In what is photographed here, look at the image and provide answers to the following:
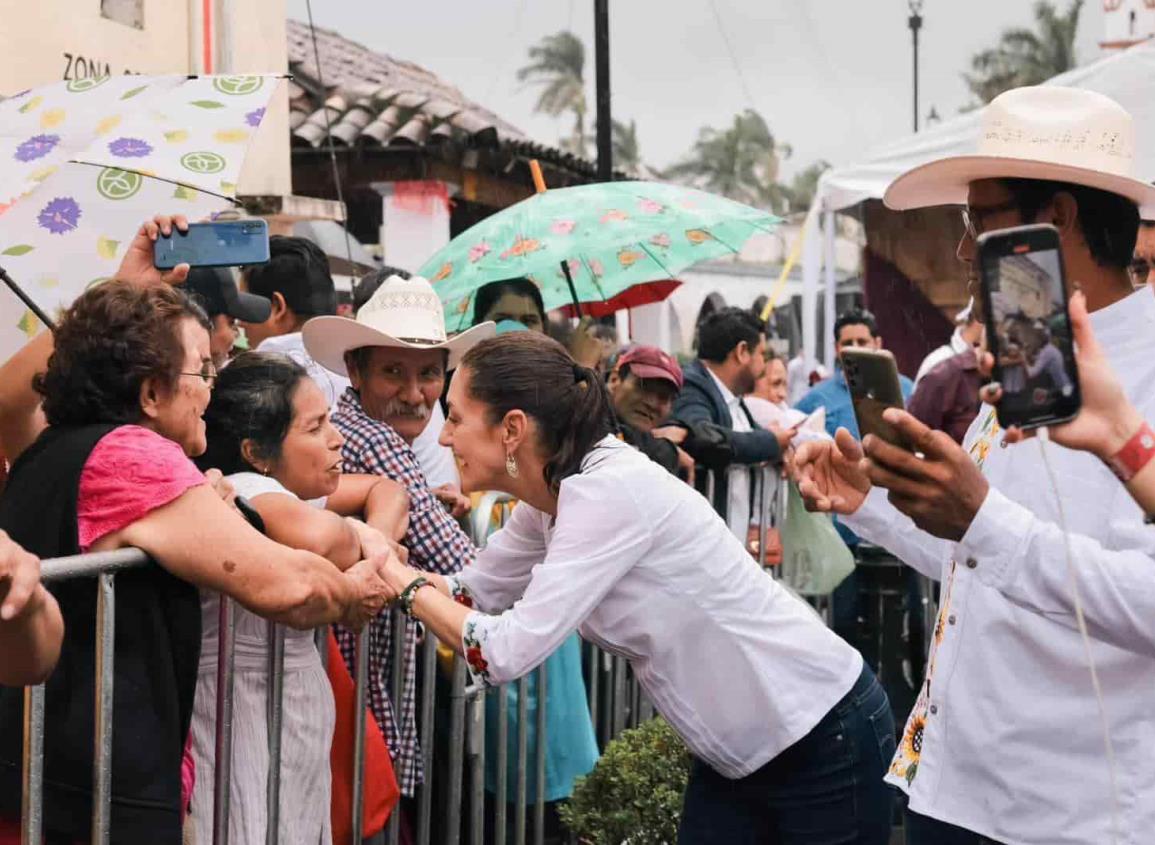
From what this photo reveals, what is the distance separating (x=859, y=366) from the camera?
2559mm

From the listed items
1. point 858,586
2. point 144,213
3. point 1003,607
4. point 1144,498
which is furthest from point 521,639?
point 858,586

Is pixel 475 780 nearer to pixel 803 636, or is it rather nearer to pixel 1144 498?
pixel 803 636

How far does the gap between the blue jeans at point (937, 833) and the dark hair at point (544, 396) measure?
1.11 meters

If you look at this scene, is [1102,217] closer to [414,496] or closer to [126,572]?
[126,572]

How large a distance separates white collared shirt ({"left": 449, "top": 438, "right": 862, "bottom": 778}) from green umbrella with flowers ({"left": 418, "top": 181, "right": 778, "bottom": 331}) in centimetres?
274

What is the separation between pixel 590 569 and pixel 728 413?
3823 millimetres

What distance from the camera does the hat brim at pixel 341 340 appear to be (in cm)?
477

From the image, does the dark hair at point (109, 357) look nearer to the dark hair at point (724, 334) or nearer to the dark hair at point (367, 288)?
the dark hair at point (367, 288)

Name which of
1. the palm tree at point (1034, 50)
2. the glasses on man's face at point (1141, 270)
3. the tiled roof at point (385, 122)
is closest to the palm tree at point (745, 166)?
the palm tree at point (1034, 50)

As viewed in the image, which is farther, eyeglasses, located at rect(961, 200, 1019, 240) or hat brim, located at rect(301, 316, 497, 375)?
hat brim, located at rect(301, 316, 497, 375)

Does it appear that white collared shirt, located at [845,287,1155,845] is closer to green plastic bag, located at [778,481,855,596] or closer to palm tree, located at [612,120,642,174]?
green plastic bag, located at [778,481,855,596]

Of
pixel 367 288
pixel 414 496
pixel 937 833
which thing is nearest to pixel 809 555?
pixel 367 288

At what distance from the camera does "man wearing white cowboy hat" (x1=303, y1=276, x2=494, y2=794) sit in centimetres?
430

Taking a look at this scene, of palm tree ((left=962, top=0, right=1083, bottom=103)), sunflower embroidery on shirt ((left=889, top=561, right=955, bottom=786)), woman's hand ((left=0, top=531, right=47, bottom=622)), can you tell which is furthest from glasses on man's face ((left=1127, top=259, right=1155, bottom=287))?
palm tree ((left=962, top=0, right=1083, bottom=103))
